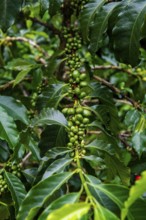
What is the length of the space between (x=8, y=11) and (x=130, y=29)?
1.33 ft

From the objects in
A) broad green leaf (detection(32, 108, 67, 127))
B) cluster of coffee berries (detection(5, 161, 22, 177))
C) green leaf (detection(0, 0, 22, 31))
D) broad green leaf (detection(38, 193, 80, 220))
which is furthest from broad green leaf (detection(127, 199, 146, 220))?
green leaf (detection(0, 0, 22, 31))

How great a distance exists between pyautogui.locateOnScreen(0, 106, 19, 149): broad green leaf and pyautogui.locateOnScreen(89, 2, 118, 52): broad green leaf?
37 cm

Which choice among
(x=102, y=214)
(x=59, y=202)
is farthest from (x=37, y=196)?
(x=102, y=214)

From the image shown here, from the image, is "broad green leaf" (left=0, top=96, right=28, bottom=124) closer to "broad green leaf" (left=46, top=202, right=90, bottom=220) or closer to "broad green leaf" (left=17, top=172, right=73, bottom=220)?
"broad green leaf" (left=17, top=172, right=73, bottom=220)

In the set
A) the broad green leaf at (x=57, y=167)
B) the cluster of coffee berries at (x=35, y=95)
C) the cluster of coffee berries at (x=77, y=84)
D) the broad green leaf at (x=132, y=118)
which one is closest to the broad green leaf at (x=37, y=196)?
the broad green leaf at (x=57, y=167)

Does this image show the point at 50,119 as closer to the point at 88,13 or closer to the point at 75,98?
the point at 75,98

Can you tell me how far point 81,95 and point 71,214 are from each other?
59cm

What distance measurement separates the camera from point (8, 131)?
1.24 meters

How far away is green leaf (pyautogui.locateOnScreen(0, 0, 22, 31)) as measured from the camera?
1.33m

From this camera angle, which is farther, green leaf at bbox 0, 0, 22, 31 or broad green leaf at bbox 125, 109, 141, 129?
broad green leaf at bbox 125, 109, 141, 129

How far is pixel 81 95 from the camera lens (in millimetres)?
1304

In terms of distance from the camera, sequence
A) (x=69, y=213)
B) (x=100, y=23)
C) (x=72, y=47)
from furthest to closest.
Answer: (x=72, y=47), (x=100, y=23), (x=69, y=213)

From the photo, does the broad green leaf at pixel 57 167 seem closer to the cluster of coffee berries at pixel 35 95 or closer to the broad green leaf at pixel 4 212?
the broad green leaf at pixel 4 212

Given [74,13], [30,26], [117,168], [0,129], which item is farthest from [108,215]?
[30,26]
